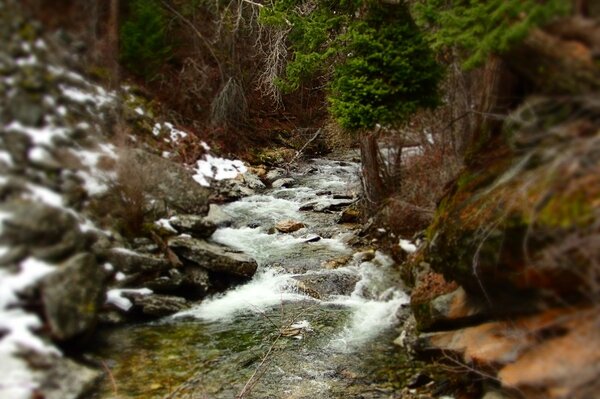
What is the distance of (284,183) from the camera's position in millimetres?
15680

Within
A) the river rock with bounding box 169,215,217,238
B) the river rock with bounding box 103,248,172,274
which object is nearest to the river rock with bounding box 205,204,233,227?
the river rock with bounding box 169,215,217,238

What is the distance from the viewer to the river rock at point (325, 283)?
8383 mm

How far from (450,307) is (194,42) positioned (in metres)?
15.1

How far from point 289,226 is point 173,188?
9.23ft

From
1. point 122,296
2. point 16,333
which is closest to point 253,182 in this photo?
point 122,296

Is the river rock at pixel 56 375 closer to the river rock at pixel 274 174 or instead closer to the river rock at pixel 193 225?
the river rock at pixel 193 225

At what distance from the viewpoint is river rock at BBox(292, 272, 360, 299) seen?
8.38 meters

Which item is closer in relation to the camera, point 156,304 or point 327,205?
point 156,304

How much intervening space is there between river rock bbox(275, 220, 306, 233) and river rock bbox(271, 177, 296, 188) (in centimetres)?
389

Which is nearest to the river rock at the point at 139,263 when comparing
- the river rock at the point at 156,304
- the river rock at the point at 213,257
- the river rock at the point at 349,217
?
the river rock at the point at 156,304

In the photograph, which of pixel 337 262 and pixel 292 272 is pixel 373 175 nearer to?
pixel 337 262

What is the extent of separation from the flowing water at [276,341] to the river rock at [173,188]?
3.30 feet

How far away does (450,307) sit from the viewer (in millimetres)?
5613

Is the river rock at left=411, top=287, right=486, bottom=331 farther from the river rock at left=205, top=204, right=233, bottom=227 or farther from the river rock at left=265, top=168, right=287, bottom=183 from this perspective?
the river rock at left=265, top=168, right=287, bottom=183
